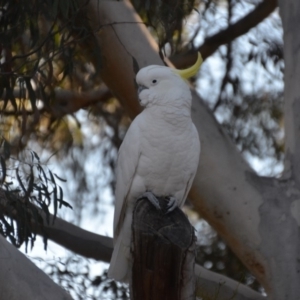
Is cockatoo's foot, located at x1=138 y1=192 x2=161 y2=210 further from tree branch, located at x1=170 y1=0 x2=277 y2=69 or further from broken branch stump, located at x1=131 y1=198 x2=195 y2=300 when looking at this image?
tree branch, located at x1=170 y1=0 x2=277 y2=69

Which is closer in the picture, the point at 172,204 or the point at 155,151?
the point at 172,204

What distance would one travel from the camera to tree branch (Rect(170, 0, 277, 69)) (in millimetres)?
5133

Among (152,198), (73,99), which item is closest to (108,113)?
(73,99)

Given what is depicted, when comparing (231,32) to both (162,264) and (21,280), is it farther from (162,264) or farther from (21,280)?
(162,264)

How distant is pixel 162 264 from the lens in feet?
7.36

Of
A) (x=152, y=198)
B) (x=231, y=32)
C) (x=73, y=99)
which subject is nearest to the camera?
(x=152, y=198)

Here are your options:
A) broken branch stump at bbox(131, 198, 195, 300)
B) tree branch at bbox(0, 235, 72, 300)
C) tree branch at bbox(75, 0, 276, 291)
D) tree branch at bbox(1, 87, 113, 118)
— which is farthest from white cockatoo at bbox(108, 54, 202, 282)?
tree branch at bbox(1, 87, 113, 118)

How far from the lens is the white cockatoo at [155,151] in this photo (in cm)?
275

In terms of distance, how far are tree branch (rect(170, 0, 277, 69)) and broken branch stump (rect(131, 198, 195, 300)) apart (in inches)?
115

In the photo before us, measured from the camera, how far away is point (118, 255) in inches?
110

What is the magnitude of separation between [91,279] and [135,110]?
1539mm

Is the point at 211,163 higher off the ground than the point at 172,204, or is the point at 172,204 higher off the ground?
the point at 172,204

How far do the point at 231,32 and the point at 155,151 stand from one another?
9.37 ft

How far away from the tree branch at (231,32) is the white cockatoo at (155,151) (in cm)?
231
